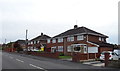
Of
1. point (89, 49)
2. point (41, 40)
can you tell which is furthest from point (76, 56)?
point (41, 40)

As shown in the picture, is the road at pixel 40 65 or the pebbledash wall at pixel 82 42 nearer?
the road at pixel 40 65

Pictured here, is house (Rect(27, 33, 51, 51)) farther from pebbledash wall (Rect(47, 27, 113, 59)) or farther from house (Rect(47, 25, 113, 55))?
house (Rect(47, 25, 113, 55))

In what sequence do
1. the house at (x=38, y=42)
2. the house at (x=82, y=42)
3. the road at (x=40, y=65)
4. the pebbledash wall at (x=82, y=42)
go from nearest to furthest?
the road at (x=40, y=65)
the house at (x=82, y=42)
the pebbledash wall at (x=82, y=42)
the house at (x=38, y=42)

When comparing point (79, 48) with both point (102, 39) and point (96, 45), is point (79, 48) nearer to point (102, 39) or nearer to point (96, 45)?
point (96, 45)

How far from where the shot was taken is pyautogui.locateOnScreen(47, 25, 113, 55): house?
35.9 metres

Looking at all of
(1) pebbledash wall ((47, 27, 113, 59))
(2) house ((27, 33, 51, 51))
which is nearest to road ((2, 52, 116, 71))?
(1) pebbledash wall ((47, 27, 113, 59))

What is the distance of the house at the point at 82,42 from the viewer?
35.9 meters

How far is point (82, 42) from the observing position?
1528 inches

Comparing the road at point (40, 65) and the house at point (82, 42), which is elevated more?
the house at point (82, 42)

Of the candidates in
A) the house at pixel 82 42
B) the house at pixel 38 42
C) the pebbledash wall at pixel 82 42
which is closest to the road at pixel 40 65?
the pebbledash wall at pixel 82 42

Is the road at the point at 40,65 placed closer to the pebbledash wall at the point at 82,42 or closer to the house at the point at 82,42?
the pebbledash wall at the point at 82,42

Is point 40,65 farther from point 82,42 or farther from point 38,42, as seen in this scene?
point 38,42

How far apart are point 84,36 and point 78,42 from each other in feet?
7.93

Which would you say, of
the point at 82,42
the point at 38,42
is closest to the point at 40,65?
the point at 82,42
